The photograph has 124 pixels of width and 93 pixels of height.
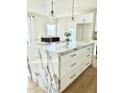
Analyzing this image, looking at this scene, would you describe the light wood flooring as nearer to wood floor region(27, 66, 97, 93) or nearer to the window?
wood floor region(27, 66, 97, 93)

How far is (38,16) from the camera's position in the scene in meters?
7.51

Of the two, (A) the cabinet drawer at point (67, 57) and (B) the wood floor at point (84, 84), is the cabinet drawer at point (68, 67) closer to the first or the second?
(A) the cabinet drawer at point (67, 57)

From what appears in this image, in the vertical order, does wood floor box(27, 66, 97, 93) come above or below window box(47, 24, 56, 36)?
below

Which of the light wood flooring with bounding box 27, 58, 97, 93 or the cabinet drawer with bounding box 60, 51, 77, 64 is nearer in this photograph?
the cabinet drawer with bounding box 60, 51, 77, 64

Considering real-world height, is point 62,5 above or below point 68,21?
above

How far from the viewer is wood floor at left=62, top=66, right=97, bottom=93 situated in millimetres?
2580

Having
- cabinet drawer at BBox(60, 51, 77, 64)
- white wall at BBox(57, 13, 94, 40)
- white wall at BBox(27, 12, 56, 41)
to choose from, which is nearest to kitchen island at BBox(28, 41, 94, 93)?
cabinet drawer at BBox(60, 51, 77, 64)

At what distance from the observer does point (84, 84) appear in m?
2.90

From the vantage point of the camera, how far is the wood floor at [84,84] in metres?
2.58

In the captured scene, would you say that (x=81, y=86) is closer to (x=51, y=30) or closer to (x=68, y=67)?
(x=68, y=67)

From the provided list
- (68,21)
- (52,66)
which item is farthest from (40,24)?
(52,66)

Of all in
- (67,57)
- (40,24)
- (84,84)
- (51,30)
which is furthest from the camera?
(51,30)

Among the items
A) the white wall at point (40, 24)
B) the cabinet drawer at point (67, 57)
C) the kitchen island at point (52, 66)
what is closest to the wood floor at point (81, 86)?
the kitchen island at point (52, 66)
